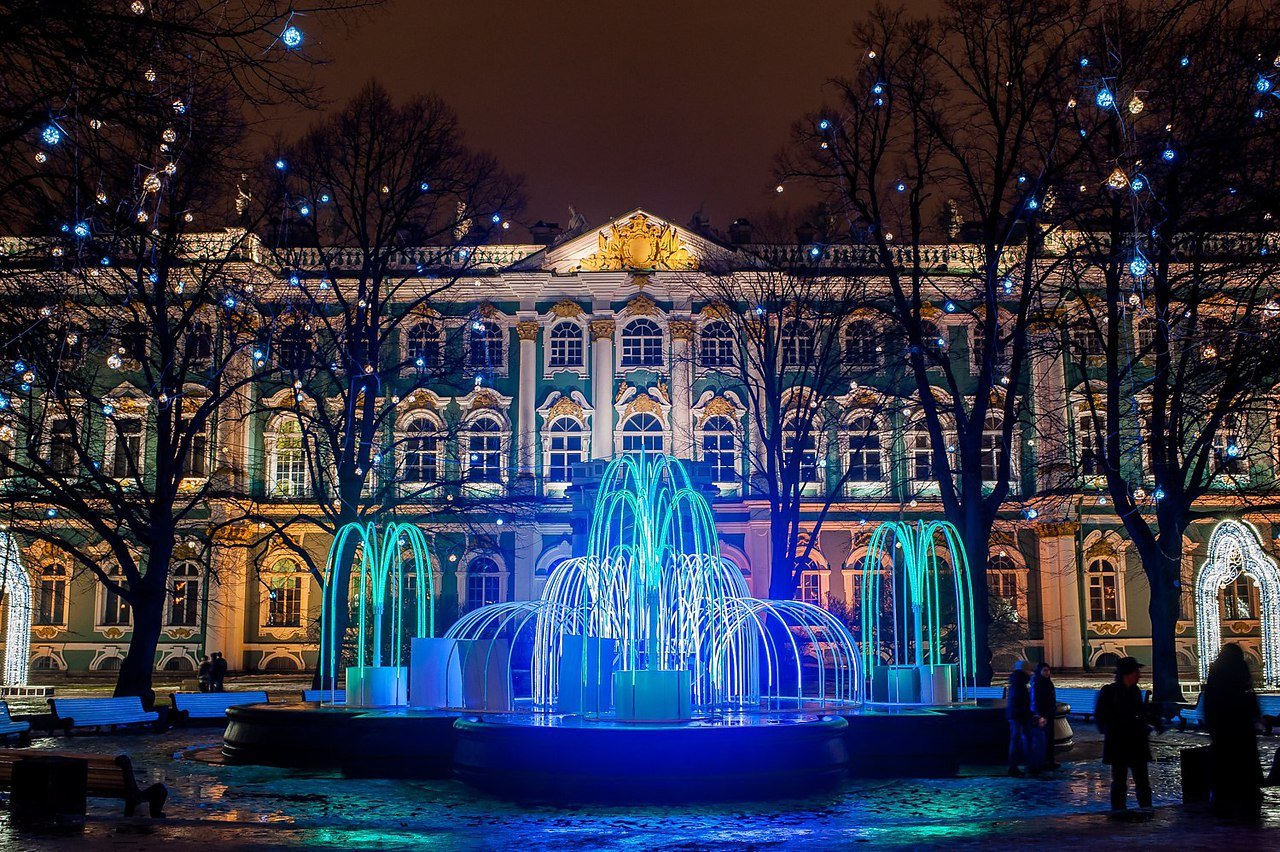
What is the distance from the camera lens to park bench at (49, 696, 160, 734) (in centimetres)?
2141

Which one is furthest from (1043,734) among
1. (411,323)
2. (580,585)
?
(411,323)

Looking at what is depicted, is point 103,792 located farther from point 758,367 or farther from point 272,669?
point 272,669

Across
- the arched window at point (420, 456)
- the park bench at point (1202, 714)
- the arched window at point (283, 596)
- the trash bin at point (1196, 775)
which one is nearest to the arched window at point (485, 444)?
the arched window at point (420, 456)

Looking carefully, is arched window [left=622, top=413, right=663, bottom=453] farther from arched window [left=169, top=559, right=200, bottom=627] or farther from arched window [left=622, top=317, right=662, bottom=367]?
arched window [left=169, top=559, right=200, bottom=627]

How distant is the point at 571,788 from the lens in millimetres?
13461

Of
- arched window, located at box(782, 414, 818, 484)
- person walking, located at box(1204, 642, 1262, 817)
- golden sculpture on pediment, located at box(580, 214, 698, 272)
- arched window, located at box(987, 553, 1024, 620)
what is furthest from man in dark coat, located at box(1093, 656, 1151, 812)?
golden sculpture on pediment, located at box(580, 214, 698, 272)

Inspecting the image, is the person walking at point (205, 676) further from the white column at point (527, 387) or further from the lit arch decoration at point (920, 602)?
the white column at point (527, 387)

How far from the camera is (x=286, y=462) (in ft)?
148

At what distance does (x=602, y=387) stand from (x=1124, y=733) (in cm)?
3434

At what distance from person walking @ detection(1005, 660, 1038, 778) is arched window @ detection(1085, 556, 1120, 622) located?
2981cm

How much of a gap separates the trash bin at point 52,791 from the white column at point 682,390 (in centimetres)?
3410

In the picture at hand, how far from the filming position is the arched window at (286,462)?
4475 centimetres

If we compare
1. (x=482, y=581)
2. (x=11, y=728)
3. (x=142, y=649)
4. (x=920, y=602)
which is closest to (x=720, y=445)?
(x=482, y=581)

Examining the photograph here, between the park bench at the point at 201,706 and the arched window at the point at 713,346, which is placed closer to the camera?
the park bench at the point at 201,706
